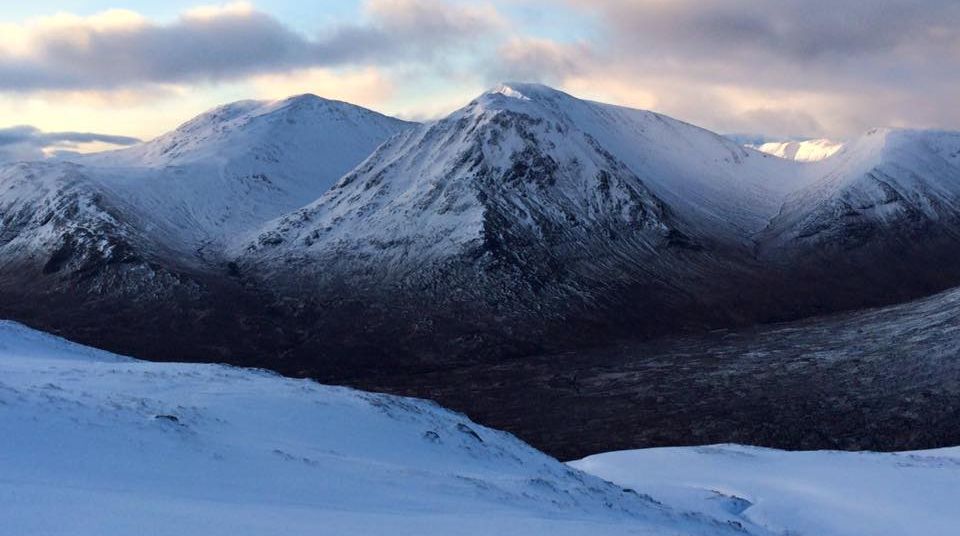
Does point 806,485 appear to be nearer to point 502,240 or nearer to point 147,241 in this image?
point 502,240

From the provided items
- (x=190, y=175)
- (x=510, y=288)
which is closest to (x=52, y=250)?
(x=190, y=175)

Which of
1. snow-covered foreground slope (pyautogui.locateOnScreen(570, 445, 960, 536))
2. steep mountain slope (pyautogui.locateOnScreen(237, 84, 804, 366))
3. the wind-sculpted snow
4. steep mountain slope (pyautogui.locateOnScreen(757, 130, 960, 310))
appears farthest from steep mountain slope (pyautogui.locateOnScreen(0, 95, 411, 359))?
steep mountain slope (pyautogui.locateOnScreen(757, 130, 960, 310))

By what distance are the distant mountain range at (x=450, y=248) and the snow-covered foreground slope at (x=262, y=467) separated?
206 feet

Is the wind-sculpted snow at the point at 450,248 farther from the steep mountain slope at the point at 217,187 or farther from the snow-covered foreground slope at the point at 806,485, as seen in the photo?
the snow-covered foreground slope at the point at 806,485

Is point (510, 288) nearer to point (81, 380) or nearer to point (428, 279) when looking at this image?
point (428, 279)

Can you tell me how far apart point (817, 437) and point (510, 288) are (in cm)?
6493

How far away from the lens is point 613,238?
143000mm

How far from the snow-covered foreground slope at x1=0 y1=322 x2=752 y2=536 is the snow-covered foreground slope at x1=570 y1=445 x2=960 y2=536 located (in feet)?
9.67

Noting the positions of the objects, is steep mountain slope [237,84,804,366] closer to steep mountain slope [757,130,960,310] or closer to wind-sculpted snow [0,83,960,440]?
wind-sculpted snow [0,83,960,440]

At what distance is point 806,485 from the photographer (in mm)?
37938

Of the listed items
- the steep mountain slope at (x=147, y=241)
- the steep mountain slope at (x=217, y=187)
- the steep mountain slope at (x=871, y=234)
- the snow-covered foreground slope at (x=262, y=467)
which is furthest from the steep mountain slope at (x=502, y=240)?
the snow-covered foreground slope at (x=262, y=467)

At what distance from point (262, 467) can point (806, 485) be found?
79.2 feet

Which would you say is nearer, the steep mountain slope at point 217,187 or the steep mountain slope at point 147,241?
the steep mountain slope at point 147,241

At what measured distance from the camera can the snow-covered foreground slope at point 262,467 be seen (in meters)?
18.6
